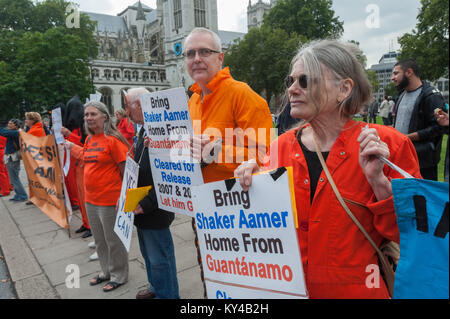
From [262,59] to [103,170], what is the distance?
103ft

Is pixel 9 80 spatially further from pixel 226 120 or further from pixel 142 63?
pixel 142 63

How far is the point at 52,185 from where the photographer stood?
19.5 feet

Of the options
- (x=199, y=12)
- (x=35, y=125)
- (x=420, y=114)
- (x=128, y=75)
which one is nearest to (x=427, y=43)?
(x=420, y=114)

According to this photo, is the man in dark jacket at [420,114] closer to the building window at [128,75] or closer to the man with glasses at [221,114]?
the man with glasses at [221,114]

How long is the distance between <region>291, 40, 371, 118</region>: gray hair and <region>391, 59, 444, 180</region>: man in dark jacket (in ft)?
8.78

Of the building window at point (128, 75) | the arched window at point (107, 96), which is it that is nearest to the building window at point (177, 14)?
the building window at point (128, 75)

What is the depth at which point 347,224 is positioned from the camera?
4.34 ft

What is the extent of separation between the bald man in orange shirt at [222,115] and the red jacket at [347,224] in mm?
791

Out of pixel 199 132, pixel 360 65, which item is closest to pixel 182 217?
pixel 199 132

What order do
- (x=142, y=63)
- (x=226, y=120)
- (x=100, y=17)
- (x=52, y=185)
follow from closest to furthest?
1. (x=226, y=120)
2. (x=52, y=185)
3. (x=142, y=63)
4. (x=100, y=17)

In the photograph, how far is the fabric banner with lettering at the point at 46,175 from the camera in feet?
18.4

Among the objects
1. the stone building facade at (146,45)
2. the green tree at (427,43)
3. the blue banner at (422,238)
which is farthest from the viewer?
the stone building facade at (146,45)

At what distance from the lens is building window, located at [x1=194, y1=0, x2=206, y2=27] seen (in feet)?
181

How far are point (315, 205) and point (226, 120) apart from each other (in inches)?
39.9
